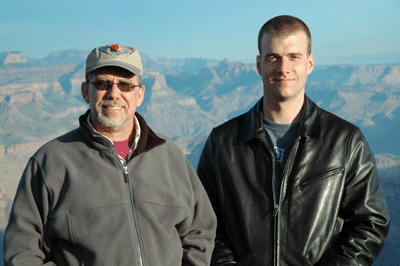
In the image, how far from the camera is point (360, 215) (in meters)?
3.09

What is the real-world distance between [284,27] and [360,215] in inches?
67.8

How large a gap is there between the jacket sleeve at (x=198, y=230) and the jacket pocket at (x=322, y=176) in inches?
34.0

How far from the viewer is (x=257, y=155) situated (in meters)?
3.38

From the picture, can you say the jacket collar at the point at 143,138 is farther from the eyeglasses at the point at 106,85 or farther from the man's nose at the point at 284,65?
the man's nose at the point at 284,65

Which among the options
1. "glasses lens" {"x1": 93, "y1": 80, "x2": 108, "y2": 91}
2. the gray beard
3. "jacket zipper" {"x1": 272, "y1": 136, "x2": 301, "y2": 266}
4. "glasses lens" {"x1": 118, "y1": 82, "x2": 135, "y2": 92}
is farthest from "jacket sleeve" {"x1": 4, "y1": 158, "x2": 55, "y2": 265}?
"jacket zipper" {"x1": 272, "y1": 136, "x2": 301, "y2": 266}

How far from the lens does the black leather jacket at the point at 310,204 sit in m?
3.08

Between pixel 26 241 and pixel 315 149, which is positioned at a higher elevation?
pixel 315 149

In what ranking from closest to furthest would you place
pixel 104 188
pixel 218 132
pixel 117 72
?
1. pixel 104 188
2. pixel 117 72
3. pixel 218 132

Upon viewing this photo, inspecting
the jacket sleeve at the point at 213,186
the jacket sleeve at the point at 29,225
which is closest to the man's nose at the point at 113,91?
the jacket sleeve at the point at 29,225

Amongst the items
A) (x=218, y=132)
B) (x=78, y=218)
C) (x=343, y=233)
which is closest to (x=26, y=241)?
(x=78, y=218)

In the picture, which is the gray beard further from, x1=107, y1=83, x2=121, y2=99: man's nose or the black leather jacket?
the black leather jacket

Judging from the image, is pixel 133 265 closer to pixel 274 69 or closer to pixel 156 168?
pixel 156 168

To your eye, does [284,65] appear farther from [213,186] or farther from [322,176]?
[213,186]

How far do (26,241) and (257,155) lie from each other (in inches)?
78.9
